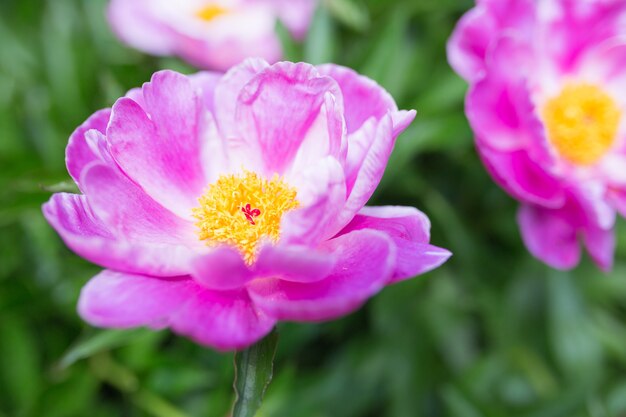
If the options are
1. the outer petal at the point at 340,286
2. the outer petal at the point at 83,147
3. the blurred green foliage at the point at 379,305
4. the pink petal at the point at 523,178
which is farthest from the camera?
the blurred green foliage at the point at 379,305

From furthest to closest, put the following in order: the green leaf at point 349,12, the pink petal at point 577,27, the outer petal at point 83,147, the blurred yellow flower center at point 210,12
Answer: the blurred yellow flower center at point 210,12
the green leaf at point 349,12
the pink petal at point 577,27
the outer petal at point 83,147

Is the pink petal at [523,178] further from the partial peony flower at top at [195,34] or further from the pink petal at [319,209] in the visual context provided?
the partial peony flower at top at [195,34]

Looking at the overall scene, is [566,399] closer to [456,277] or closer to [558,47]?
[456,277]

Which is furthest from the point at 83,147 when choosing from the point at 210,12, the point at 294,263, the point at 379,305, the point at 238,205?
the point at 210,12

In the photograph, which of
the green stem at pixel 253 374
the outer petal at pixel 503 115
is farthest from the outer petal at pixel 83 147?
the outer petal at pixel 503 115

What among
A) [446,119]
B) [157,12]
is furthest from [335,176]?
[157,12]

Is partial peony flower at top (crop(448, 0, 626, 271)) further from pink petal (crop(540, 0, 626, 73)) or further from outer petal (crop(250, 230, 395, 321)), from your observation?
outer petal (crop(250, 230, 395, 321))
